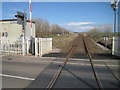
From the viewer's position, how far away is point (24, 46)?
523 inches

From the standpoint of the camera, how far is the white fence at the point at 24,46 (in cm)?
1272

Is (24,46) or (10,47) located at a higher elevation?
(24,46)

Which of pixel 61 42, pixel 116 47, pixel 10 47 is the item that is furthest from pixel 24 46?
pixel 61 42

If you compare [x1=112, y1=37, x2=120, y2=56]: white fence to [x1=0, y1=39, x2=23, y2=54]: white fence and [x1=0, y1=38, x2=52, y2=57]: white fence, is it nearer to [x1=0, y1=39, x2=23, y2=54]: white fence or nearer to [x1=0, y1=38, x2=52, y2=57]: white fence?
[x1=0, y1=38, x2=52, y2=57]: white fence

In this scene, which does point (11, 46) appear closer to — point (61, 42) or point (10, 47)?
point (10, 47)

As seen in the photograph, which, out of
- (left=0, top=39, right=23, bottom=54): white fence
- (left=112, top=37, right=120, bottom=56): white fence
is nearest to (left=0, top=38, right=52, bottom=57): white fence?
(left=0, top=39, right=23, bottom=54): white fence

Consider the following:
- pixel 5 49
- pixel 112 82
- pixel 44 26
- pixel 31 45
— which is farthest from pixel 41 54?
pixel 44 26

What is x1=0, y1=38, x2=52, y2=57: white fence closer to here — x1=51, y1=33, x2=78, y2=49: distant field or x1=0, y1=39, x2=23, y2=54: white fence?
x1=0, y1=39, x2=23, y2=54: white fence

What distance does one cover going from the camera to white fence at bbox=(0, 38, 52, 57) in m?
12.7

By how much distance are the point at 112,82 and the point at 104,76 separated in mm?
825

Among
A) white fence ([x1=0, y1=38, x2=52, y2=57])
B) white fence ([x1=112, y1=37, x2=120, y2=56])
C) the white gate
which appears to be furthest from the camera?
the white gate

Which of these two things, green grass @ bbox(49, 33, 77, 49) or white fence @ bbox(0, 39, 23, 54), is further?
green grass @ bbox(49, 33, 77, 49)

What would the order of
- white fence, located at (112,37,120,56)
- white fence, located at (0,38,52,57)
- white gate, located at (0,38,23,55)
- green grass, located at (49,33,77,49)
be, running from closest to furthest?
1. white fence, located at (112,37,120,56)
2. white fence, located at (0,38,52,57)
3. white gate, located at (0,38,23,55)
4. green grass, located at (49,33,77,49)

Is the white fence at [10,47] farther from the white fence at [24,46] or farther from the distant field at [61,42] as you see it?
the distant field at [61,42]
